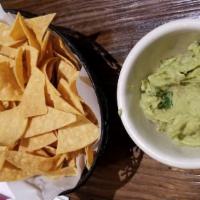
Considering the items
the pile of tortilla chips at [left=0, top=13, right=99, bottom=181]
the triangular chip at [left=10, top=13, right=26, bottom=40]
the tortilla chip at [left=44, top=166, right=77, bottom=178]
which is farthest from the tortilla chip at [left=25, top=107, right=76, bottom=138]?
the triangular chip at [left=10, top=13, right=26, bottom=40]

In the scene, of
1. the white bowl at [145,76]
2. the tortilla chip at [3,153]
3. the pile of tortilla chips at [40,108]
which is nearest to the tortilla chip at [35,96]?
the pile of tortilla chips at [40,108]

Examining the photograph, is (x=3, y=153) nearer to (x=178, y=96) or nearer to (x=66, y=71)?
(x=66, y=71)

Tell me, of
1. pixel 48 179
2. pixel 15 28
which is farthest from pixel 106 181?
pixel 15 28

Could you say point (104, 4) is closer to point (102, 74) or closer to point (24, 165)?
point (102, 74)

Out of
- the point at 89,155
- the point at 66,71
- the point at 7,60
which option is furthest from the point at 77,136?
the point at 7,60

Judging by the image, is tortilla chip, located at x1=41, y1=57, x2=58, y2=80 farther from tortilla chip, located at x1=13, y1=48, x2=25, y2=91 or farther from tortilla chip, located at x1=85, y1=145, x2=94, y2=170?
tortilla chip, located at x1=85, y1=145, x2=94, y2=170

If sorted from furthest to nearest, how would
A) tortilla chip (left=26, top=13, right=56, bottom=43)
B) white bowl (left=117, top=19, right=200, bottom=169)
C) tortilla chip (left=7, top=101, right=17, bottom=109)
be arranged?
tortilla chip (left=7, top=101, right=17, bottom=109)
tortilla chip (left=26, top=13, right=56, bottom=43)
white bowl (left=117, top=19, right=200, bottom=169)
